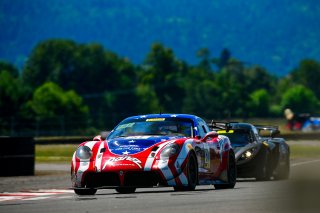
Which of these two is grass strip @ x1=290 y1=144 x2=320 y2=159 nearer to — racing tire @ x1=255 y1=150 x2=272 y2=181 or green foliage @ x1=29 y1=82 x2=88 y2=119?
racing tire @ x1=255 y1=150 x2=272 y2=181

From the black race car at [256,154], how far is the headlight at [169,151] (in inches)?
195

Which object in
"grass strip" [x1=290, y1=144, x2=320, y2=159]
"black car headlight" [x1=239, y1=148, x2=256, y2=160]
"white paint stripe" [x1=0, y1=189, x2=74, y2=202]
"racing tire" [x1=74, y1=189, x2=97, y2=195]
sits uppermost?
"black car headlight" [x1=239, y1=148, x2=256, y2=160]

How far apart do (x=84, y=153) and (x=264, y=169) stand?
22.0 ft

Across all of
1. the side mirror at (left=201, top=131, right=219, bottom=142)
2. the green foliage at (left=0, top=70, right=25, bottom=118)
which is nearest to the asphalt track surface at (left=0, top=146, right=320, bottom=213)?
the side mirror at (left=201, top=131, right=219, bottom=142)

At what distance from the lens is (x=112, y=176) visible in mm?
15328

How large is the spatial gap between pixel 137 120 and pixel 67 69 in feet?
576

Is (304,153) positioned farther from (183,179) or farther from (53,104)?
(53,104)

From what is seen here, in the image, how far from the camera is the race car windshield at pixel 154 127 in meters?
16.2

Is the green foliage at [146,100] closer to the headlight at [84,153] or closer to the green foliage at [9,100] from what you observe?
the green foliage at [9,100]

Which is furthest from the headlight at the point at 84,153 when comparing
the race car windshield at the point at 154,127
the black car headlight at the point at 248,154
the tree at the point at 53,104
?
the tree at the point at 53,104

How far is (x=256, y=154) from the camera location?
21.4 meters

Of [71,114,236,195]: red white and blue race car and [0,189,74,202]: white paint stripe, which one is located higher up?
[71,114,236,195]: red white and blue race car

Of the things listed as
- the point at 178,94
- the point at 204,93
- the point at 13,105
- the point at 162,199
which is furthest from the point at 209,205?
the point at 178,94

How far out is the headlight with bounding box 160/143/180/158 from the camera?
15281mm
